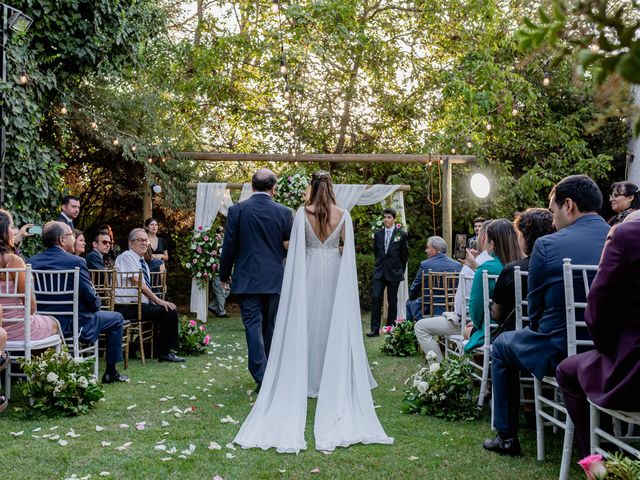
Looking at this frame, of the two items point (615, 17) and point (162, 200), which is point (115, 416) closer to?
point (615, 17)

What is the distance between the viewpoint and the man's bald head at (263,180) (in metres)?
5.45

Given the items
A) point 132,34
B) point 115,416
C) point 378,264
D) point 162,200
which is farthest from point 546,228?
point 162,200

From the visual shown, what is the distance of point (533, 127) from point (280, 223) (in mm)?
10558

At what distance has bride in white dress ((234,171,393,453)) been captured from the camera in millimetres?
4030

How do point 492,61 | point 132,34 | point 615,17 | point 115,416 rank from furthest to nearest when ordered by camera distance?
1. point 492,61
2. point 132,34
3. point 115,416
4. point 615,17

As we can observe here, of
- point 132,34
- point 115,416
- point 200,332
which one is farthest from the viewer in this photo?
point 132,34

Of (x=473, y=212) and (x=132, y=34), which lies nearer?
(x=132, y=34)

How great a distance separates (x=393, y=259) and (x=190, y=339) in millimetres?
3681

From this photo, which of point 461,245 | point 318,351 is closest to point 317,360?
point 318,351

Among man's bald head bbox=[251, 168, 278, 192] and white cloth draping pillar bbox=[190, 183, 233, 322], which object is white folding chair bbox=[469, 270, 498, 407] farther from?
white cloth draping pillar bbox=[190, 183, 233, 322]

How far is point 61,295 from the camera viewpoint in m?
5.22

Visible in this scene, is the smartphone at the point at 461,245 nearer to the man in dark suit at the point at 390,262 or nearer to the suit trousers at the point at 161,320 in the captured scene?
the man in dark suit at the point at 390,262

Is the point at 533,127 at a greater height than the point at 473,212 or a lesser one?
greater

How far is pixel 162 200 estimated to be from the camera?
12672mm
